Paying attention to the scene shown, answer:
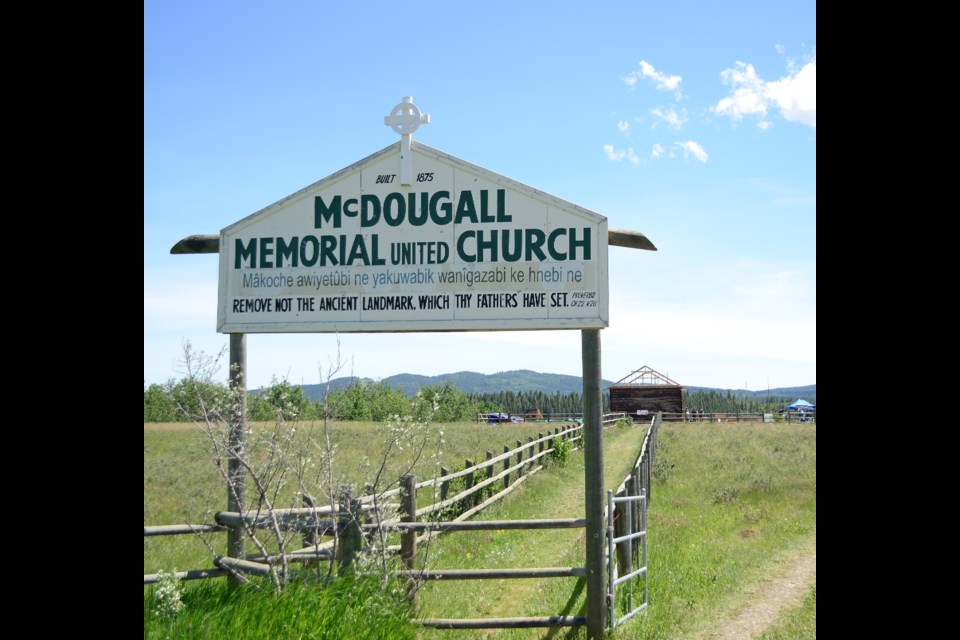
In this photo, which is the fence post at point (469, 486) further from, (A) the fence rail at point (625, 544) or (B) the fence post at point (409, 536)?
(B) the fence post at point (409, 536)

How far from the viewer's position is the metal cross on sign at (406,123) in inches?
263

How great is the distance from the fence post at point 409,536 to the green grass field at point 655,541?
27 cm

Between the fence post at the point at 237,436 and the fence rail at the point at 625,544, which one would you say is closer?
the fence post at the point at 237,436

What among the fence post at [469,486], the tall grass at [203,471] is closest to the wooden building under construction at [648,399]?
the tall grass at [203,471]

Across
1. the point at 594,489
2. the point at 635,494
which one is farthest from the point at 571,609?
the point at 635,494

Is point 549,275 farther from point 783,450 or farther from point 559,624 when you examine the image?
point 783,450

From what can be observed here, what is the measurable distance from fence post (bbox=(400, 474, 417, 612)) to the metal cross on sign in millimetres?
3236

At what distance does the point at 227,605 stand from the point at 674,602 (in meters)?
5.21

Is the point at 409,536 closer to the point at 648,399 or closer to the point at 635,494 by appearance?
the point at 635,494

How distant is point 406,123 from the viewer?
6.70 m

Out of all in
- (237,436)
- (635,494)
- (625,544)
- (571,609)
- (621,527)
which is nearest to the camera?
(237,436)

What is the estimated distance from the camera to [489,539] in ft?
35.4

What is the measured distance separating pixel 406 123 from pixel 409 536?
4194 millimetres
